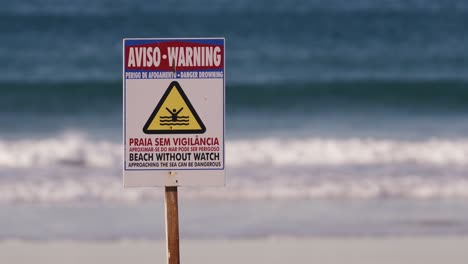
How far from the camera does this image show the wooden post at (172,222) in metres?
4.71

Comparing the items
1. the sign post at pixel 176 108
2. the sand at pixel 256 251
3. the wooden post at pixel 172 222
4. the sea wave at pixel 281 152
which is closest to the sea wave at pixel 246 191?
the sea wave at pixel 281 152

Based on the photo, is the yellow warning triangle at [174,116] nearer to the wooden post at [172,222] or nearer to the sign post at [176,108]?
the sign post at [176,108]

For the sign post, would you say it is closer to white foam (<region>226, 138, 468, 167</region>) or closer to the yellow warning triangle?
the yellow warning triangle

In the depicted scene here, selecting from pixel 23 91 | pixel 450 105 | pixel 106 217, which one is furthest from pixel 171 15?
pixel 106 217

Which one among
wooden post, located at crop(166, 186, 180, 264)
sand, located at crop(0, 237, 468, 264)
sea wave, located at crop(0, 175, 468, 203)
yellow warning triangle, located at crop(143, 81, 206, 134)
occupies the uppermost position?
yellow warning triangle, located at crop(143, 81, 206, 134)

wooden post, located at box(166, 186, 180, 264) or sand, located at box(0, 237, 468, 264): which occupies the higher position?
wooden post, located at box(166, 186, 180, 264)

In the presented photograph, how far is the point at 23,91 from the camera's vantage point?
19.9 meters

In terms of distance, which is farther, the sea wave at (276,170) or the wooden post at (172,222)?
the sea wave at (276,170)

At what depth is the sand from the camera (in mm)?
7641

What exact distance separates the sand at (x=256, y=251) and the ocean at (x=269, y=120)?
268mm

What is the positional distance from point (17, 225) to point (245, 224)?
1771mm

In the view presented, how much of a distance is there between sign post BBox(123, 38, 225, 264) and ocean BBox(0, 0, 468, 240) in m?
3.87

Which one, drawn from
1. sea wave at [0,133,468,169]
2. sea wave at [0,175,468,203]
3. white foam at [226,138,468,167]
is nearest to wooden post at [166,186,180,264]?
sea wave at [0,175,468,203]

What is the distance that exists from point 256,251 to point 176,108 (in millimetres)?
3480
